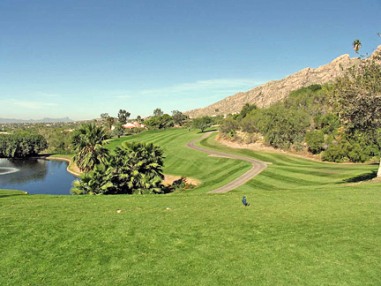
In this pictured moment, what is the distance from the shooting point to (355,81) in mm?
24578

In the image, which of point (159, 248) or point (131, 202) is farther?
point (131, 202)

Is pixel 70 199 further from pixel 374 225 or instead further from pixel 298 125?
pixel 298 125

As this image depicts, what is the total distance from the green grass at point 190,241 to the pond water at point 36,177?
181ft

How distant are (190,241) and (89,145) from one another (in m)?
46.9

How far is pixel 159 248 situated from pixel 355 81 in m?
21.9

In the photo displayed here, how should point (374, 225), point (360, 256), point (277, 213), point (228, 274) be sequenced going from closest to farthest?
point (228, 274), point (360, 256), point (374, 225), point (277, 213)

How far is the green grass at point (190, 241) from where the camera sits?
372 inches

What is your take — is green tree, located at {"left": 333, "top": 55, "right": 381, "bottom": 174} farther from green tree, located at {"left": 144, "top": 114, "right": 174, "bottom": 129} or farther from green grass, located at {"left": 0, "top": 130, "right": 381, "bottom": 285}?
green tree, located at {"left": 144, "top": 114, "right": 174, "bottom": 129}

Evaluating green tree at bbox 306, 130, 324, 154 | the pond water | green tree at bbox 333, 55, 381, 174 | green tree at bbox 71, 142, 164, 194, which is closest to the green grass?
green tree at bbox 333, 55, 381, 174

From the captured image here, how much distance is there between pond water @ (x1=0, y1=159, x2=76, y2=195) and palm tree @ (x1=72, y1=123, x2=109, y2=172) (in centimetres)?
1425

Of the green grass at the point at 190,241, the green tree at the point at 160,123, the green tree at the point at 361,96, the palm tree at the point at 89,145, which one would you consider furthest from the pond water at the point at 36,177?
the green tree at the point at 160,123

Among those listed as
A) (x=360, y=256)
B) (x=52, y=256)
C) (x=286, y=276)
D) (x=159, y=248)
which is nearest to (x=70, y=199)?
(x=52, y=256)

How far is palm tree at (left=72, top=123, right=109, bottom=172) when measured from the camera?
54250mm

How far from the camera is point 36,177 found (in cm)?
8944
